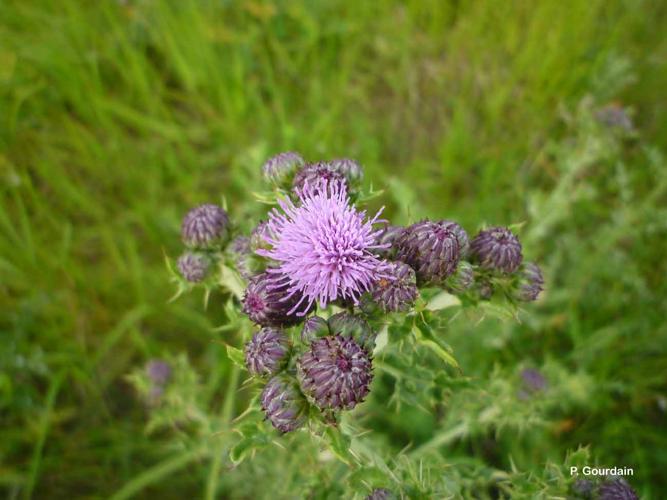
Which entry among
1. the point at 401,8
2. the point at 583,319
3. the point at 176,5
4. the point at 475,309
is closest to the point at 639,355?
the point at 583,319

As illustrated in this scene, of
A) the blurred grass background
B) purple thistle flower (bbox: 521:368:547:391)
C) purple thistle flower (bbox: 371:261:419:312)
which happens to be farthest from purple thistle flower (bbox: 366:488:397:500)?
the blurred grass background

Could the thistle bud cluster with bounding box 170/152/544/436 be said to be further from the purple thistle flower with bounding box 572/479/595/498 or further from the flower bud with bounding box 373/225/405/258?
the purple thistle flower with bounding box 572/479/595/498

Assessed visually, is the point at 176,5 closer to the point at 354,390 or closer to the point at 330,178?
the point at 330,178

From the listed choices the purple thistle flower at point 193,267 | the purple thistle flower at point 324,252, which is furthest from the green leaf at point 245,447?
the purple thistle flower at point 193,267

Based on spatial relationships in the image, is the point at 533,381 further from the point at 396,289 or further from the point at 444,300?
the point at 396,289

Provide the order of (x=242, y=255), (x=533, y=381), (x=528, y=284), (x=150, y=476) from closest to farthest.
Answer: (x=528, y=284) → (x=242, y=255) → (x=533, y=381) → (x=150, y=476)

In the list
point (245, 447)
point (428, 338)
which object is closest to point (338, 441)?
point (245, 447)
